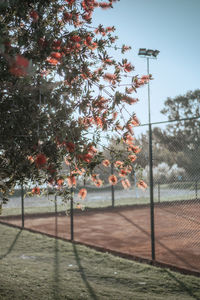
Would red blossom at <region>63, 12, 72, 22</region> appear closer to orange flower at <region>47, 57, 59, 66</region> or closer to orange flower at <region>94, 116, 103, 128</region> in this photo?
orange flower at <region>47, 57, 59, 66</region>

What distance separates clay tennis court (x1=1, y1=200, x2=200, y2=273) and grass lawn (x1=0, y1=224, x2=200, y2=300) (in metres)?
0.92

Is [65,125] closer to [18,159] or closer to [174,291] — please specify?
[18,159]

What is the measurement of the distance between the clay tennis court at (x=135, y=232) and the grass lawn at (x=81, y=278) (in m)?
0.92

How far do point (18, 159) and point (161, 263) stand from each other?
4.39 m

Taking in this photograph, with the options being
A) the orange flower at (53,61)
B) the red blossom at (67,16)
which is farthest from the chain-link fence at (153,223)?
the red blossom at (67,16)

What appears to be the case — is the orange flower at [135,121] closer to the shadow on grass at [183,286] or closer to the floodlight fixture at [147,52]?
the shadow on grass at [183,286]

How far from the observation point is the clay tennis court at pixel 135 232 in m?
8.04

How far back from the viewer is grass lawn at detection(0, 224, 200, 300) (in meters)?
4.83

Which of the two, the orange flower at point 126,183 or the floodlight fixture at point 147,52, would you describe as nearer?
the orange flower at point 126,183

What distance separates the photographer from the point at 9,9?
3637mm

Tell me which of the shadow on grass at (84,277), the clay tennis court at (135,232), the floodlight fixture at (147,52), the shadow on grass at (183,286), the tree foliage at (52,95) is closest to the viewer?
the tree foliage at (52,95)

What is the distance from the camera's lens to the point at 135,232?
11.2 metres

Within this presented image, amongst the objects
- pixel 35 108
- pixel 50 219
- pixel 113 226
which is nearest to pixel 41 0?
pixel 35 108

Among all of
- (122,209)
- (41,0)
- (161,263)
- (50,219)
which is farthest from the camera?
(122,209)
